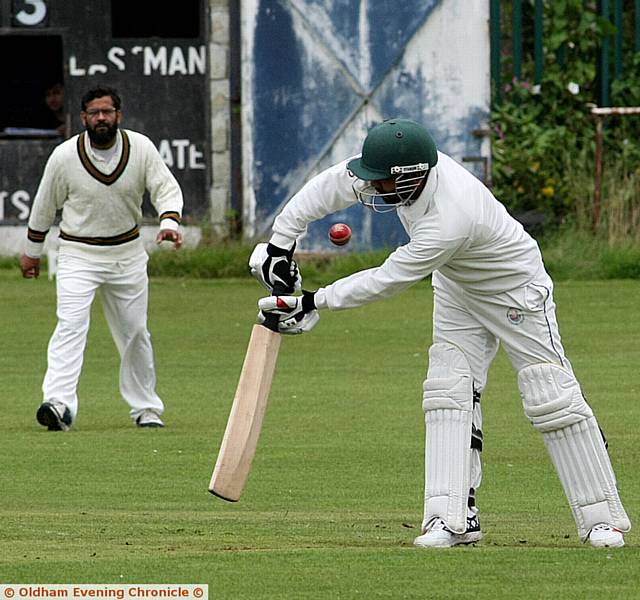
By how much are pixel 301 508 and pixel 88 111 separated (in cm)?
363

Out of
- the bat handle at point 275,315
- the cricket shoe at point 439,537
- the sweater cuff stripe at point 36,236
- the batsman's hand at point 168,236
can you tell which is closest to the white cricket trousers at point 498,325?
the cricket shoe at point 439,537

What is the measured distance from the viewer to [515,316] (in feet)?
22.8

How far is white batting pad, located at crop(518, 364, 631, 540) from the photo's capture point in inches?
273

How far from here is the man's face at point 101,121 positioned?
1073cm

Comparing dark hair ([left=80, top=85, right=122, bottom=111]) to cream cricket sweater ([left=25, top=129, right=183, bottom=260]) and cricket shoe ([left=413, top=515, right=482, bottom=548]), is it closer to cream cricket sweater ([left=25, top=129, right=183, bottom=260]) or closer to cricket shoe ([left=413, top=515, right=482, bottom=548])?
cream cricket sweater ([left=25, top=129, right=183, bottom=260])

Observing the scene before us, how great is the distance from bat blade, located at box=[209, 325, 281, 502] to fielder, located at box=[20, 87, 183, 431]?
11.8ft

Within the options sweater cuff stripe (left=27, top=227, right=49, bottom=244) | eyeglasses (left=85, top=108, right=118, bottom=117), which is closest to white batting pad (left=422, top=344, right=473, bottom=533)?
eyeglasses (left=85, top=108, right=118, bottom=117)

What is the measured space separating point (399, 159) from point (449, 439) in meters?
1.08

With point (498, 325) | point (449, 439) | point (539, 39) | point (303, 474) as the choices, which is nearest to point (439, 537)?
point (449, 439)

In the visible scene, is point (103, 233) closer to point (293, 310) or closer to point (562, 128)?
point (293, 310)

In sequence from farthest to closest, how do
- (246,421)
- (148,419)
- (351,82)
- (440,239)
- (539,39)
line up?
(539,39) → (351,82) → (148,419) → (246,421) → (440,239)

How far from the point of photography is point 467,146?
20.2 meters

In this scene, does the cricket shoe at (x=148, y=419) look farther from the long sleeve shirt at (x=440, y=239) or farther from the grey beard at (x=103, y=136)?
the long sleeve shirt at (x=440, y=239)

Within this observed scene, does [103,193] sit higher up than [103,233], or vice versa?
[103,193]
